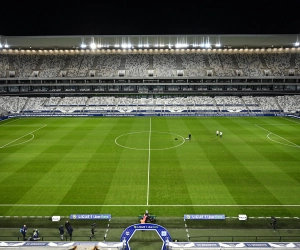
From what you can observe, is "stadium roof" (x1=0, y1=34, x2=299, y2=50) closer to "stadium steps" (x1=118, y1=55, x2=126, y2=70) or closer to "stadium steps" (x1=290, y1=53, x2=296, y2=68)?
"stadium steps" (x1=290, y1=53, x2=296, y2=68)

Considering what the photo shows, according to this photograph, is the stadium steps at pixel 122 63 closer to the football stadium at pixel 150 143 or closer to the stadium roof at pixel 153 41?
the football stadium at pixel 150 143

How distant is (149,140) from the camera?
39.2m

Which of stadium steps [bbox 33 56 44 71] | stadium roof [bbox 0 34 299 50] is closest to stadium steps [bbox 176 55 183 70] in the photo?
stadium roof [bbox 0 34 299 50]

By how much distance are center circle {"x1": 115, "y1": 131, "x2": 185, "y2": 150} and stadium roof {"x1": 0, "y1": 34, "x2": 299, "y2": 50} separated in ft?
106

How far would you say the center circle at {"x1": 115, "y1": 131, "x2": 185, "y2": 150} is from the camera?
35938 mm

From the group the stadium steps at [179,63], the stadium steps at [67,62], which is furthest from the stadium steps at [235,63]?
the stadium steps at [67,62]

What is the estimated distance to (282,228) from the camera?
1734 cm

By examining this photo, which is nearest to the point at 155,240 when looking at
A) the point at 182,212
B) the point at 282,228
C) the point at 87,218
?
the point at 182,212

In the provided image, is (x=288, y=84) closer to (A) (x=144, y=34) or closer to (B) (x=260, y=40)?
(B) (x=260, y=40)

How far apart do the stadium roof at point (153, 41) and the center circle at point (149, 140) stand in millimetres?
32332

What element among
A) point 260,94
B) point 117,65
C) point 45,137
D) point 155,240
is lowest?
point 155,240

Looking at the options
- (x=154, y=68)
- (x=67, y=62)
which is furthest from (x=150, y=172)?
(x=67, y=62)

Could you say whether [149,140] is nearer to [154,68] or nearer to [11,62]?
[154,68]

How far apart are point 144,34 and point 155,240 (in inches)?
2370
